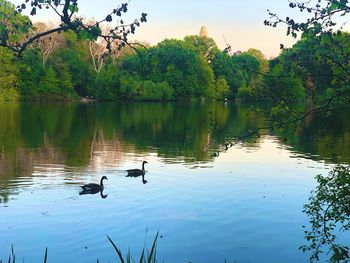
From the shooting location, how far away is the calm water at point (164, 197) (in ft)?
59.9

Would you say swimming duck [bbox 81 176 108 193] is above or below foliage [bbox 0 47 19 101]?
below

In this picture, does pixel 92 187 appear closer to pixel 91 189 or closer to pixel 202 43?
pixel 91 189

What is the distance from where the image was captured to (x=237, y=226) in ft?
69.7

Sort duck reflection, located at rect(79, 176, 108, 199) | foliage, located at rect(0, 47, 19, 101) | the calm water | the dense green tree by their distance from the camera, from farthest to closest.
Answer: the dense green tree, foliage, located at rect(0, 47, 19, 101), duck reflection, located at rect(79, 176, 108, 199), the calm water

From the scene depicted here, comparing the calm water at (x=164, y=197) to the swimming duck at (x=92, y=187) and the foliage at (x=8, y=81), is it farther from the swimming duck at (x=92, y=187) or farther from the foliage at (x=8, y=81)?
the foliage at (x=8, y=81)

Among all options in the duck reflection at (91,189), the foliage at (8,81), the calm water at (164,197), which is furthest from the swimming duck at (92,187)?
the foliage at (8,81)

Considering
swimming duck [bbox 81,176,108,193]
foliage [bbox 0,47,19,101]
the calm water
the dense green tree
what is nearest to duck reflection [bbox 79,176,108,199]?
swimming duck [bbox 81,176,108,193]

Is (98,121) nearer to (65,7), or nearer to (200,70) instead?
(65,7)

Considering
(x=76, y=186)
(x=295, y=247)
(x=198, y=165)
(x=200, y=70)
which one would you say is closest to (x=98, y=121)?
(x=198, y=165)

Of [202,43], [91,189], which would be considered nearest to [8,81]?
[202,43]

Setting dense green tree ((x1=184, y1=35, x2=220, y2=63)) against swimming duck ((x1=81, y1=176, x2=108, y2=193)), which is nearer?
swimming duck ((x1=81, y1=176, x2=108, y2=193))

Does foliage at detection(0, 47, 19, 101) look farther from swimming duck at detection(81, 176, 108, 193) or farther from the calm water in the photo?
swimming duck at detection(81, 176, 108, 193)

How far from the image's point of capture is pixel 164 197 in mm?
26297

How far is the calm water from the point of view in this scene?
719 inches
